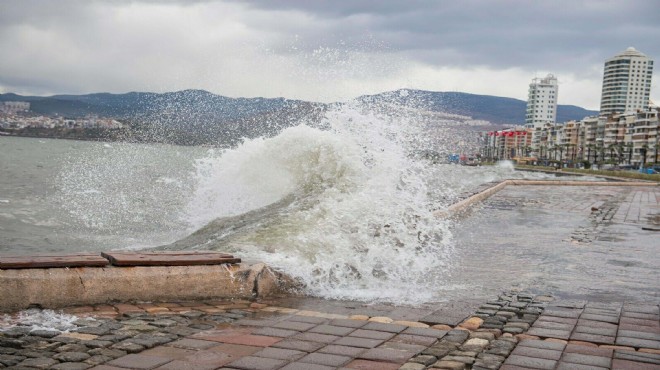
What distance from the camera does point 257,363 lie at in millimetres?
3504

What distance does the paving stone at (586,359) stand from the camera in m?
3.69

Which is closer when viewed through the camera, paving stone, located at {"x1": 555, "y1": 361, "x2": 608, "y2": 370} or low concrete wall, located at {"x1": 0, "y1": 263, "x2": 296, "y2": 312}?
paving stone, located at {"x1": 555, "y1": 361, "x2": 608, "y2": 370}

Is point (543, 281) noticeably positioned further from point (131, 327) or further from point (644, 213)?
point (644, 213)

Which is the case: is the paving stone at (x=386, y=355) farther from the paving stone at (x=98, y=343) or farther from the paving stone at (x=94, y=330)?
the paving stone at (x=94, y=330)

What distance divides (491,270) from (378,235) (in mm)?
1448

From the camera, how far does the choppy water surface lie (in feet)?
21.2

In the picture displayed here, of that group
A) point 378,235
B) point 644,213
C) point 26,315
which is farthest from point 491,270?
point 644,213

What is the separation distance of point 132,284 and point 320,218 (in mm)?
4075

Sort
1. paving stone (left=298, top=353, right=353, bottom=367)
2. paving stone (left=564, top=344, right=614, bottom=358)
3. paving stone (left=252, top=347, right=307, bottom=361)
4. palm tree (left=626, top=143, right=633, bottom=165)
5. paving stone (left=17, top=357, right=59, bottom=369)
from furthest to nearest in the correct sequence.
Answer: palm tree (left=626, top=143, right=633, bottom=165)
paving stone (left=564, top=344, right=614, bottom=358)
paving stone (left=252, top=347, right=307, bottom=361)
paving stone (left=298, top=353, right=353, bottom=367)
paving stone (left=17, top=357, right=59, bottom=369)

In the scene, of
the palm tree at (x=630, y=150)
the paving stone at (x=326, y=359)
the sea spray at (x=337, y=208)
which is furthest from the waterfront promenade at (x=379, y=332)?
the palm tree at (x=630, y=150)

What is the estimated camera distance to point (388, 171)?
10.6 meters

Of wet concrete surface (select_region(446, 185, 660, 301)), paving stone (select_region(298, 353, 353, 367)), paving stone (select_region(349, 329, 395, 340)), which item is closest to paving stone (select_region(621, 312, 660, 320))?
wet concrete surface (select_region(446, 185, 660, 301))

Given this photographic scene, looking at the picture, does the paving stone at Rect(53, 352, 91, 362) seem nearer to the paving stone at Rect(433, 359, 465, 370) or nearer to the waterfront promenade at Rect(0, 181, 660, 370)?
the waterfront promenade at Rect(0, 181, 660, 370)

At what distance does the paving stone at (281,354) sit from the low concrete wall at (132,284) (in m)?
1.57
